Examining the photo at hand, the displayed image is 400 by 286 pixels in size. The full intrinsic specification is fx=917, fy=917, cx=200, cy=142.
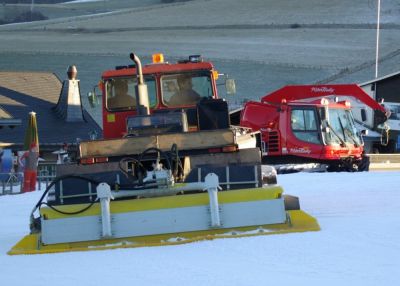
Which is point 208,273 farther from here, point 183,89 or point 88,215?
point 183,89

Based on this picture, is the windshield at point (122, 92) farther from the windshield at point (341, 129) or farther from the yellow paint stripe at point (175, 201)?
the windshield at point (341, 129)

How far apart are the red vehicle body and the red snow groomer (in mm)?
9496

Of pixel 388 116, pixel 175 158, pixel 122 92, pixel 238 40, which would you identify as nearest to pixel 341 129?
pixel 388 116

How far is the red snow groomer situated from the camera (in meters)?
21.3

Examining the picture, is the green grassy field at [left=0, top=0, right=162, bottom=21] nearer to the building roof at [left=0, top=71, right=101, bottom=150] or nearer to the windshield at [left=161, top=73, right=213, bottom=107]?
the building roof at [left=0, top=71, right=101, bottom=150]

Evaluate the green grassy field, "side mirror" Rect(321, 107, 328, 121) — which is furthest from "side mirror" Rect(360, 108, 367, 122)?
the green grassy field

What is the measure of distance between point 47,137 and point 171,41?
25.1 meters

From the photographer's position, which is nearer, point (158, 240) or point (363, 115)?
point (158, 240)

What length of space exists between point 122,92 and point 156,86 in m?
0.48

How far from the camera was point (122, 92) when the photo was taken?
469 inches

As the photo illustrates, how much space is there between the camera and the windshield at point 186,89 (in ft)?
38.1

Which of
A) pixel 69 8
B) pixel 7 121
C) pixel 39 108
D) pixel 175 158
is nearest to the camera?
pixel 175 158

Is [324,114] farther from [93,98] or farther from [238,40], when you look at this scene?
[238,40]

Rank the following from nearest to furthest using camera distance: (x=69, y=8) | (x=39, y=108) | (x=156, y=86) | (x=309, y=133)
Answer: (x=156, y=86), (x=309, y=133), (x=39, y=108), (x=69, y=8)
